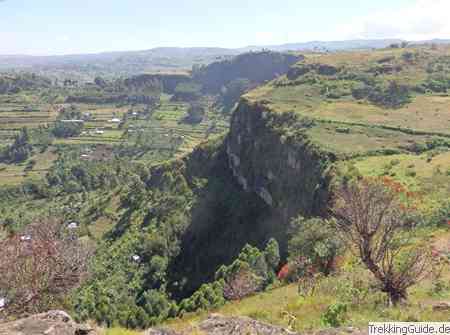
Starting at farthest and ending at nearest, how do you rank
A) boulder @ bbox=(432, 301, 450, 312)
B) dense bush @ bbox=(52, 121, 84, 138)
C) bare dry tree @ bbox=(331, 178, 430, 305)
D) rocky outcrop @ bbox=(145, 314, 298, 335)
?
dense bush @ bbox=(52, 121, 84, 138) → bare dry tree @ bbox=(331, 178, 430, 305) → boulder @ bbox=(432, 301, 450, 312) → rocky outcrop @ bbox=(145, 314, 298, 335)

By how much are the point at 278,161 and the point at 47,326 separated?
149 ft

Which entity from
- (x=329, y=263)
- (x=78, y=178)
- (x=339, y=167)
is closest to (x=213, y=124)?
(x=78, y=178)

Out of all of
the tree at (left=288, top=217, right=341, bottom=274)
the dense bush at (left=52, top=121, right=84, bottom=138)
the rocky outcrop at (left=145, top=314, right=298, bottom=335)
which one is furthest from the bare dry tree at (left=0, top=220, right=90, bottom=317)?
the dense bush at (left=52, top=121, right=84, bottom=138)

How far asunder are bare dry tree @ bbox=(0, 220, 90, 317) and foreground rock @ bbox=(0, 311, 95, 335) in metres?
3.46

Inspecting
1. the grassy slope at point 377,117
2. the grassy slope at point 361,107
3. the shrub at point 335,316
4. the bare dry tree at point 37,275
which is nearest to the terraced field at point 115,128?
the grassy slope at point 361,107

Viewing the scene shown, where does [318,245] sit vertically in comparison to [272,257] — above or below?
above

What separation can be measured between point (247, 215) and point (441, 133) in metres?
23.6

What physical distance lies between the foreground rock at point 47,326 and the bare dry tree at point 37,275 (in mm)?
3462

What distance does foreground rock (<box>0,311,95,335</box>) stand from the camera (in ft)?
28.5

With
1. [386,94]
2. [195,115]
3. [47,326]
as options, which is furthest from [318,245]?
[195,115]

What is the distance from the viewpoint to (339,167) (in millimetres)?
37844

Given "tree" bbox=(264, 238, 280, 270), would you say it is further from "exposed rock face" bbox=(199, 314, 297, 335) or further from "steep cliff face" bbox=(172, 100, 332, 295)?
"exposed rock face" bbox=(199, 314, 297, 335)

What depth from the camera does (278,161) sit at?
174 ft

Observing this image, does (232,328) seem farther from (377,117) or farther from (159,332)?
(377,117)
